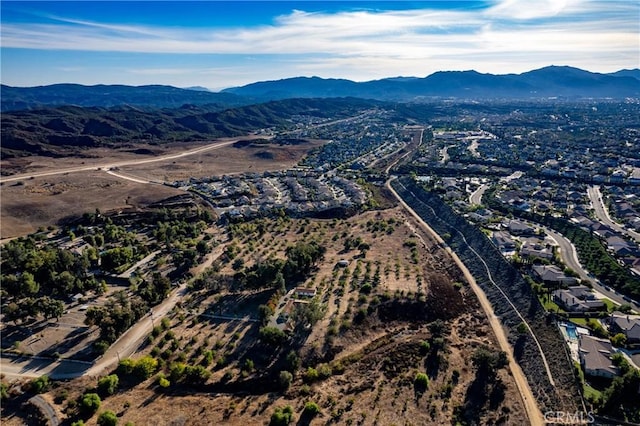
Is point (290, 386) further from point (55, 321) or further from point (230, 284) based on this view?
point (55, 321)

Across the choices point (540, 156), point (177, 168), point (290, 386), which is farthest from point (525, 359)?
point (177, 168)

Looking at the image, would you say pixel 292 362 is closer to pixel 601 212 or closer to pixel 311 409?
pixel 311 409

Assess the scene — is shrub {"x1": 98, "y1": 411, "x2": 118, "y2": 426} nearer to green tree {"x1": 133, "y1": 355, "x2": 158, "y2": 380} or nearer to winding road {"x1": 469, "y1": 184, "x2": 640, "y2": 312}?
green tree {"x1": 133, "y1": 355, "x2": 158, "y2": 380}

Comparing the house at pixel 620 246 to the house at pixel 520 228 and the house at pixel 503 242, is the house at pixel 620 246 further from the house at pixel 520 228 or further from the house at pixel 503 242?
the house at pixel 503 242

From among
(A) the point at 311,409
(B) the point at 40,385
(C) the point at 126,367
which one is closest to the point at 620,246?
(A) the point at 311,409

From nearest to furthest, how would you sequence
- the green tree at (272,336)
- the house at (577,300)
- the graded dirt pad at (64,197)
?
the green tree at (272,336) → the house at (577,300) → the graded dirt pad at (64,197)

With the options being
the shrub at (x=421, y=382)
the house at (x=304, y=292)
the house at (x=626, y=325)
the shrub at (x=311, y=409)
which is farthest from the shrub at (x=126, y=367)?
the house at (x=626, y=325)

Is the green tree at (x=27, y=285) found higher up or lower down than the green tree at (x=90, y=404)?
higher up

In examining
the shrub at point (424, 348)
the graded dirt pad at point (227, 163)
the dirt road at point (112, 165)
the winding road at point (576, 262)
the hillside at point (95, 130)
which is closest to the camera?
the shrub at point (424, 348)
